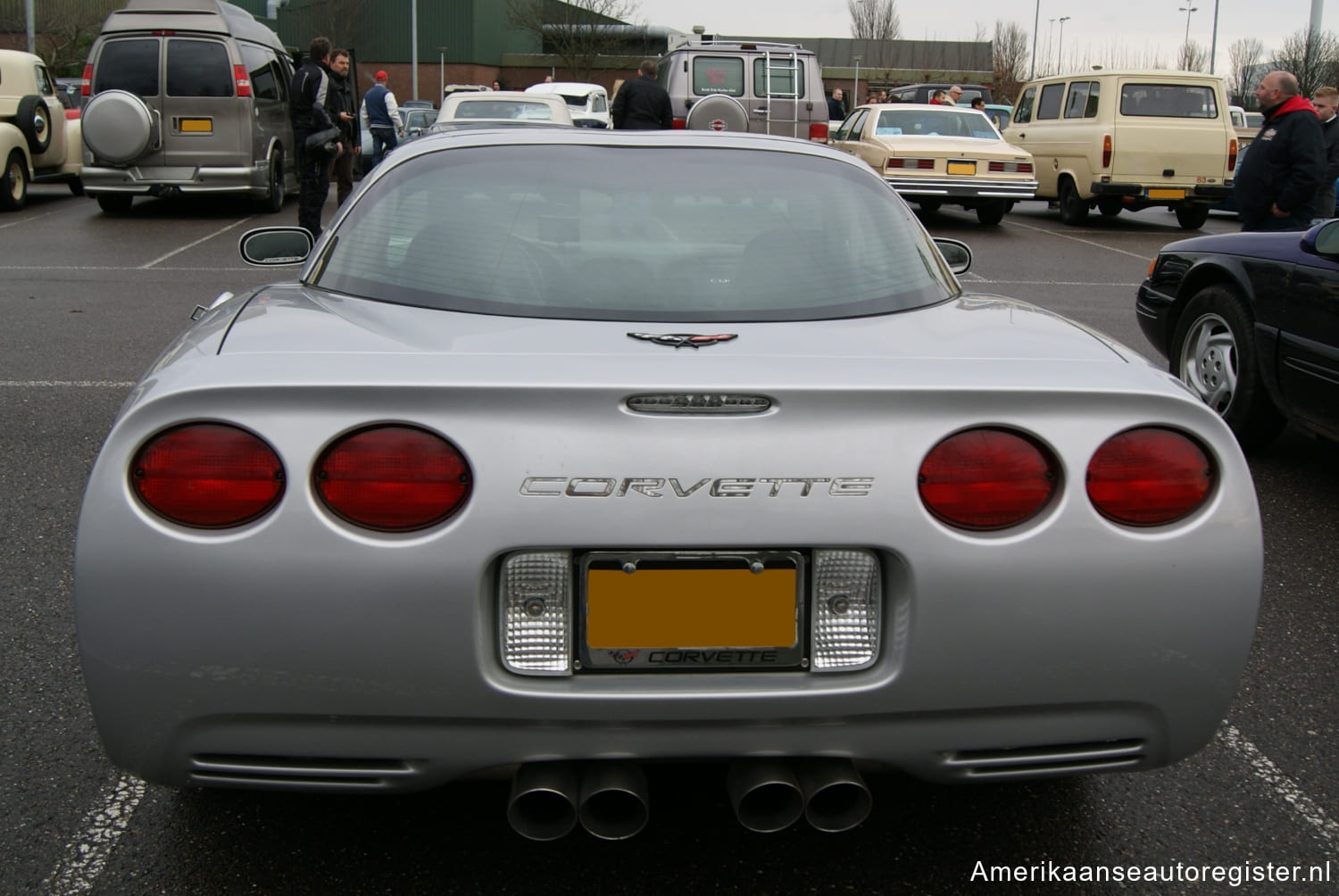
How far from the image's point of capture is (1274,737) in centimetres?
307

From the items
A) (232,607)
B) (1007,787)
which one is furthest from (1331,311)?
(232,607)

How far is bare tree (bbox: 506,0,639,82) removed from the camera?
5459cm

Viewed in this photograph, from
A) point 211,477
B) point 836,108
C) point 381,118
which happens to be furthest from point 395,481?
point 836,108

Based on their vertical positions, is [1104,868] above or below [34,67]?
below

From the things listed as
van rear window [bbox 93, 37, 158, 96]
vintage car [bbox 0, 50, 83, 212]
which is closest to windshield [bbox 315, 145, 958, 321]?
van rear window [bbox 93, 37, 158, 96]

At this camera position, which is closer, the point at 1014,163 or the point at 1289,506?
the point at 1289,506

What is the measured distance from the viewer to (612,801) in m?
2.12

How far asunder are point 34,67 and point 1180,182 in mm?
14688

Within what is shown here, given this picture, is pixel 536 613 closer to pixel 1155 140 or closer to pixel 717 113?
pixel 717 113

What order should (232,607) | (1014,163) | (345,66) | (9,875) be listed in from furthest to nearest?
(1014,163)
(345,66)
(9,875)
(232,607)

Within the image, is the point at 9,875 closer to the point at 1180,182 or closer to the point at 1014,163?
the point at 1014,163

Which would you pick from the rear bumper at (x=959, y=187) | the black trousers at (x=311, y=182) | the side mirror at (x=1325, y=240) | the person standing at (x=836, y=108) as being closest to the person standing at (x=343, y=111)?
the black trousers at (x=311, y=182)

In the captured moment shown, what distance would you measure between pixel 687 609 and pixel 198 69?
47.5 feet

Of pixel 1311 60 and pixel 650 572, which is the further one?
pixel 1311 60
